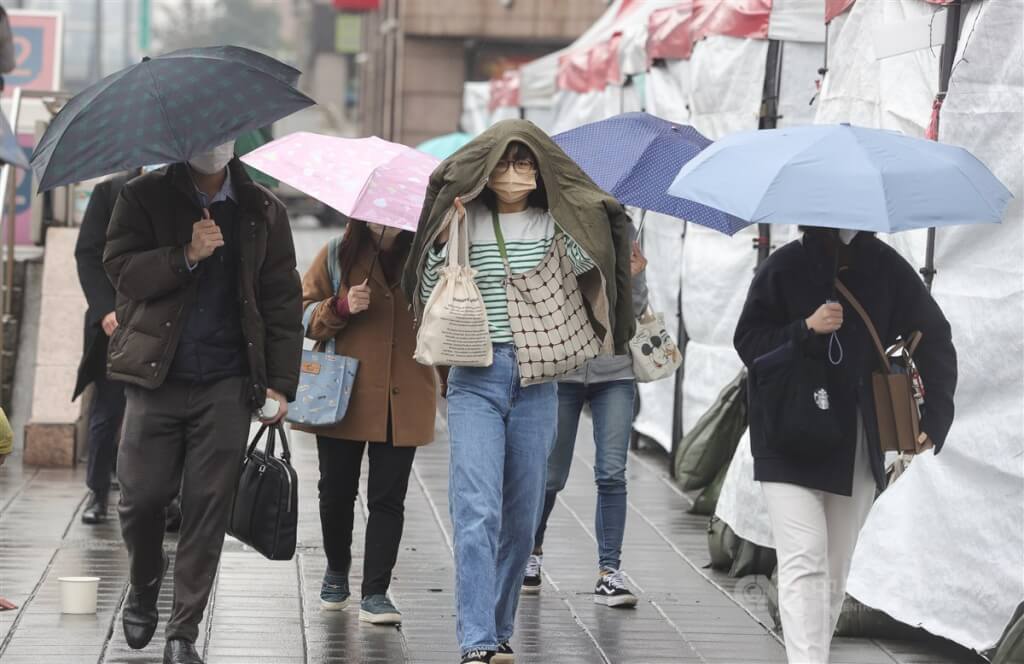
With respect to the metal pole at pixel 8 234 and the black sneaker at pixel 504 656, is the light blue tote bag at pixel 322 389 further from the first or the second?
Result: the metal pole at pixel 8 234

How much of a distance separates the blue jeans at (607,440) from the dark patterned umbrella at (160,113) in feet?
6.91

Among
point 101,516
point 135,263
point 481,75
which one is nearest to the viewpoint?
point 135,263

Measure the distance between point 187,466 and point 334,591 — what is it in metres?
1.29

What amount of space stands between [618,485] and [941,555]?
4.45 feet

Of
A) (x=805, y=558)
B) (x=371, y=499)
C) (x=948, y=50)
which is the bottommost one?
(x=371, y=499)

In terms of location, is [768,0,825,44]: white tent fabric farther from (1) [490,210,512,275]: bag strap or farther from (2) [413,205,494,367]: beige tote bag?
Result: (2) [413,205,494,367]: beige tote bag

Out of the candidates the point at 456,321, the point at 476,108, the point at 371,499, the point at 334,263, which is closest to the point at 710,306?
the point at 334,263

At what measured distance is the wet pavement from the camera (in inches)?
246

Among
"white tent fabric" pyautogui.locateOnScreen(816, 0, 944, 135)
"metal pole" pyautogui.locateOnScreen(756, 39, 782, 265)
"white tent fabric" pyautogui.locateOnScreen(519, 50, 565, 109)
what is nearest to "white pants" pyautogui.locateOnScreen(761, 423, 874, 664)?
"white tent fabric" pyautogui.locateOnScreen(816, 0, 944, 135)

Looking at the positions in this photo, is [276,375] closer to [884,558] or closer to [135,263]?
[135,263]

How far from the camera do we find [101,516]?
335 inches

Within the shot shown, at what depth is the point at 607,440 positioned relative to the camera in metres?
7.17

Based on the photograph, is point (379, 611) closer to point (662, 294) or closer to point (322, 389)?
point (322, 389)

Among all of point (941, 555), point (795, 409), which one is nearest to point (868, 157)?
point (795, 409)
